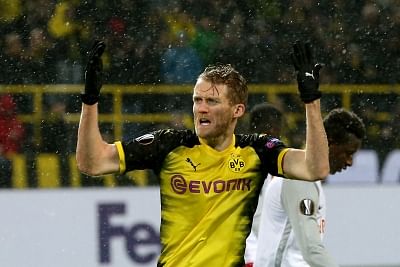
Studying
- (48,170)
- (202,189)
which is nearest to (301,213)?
(202,189)

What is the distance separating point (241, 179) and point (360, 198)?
191 inches

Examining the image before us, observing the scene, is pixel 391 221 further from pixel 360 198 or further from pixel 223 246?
pixel 223 246

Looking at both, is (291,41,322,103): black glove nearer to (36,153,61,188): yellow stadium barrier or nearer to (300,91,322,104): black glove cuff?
(300,91,322,104): black glove cuff

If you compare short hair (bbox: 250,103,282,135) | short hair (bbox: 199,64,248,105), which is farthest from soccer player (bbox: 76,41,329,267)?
short hair (bbox: 250,103,282,135)

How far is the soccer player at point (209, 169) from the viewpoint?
14.7 feet

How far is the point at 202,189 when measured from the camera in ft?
14.8

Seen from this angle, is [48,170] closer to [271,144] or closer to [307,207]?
[307,207]

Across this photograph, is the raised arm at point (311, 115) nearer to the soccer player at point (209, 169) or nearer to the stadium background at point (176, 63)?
the soccer player at point (209, 169)

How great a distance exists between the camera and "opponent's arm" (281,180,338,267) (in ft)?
17.0

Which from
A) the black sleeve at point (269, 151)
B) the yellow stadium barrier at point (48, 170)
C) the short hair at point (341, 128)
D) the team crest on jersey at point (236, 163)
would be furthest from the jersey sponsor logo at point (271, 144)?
the yellow stadium barrier at point (48, 170)

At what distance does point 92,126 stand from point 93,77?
18 centimetres

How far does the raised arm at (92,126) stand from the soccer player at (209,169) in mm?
12

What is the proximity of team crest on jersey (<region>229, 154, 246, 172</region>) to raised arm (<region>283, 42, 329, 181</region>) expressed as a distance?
0.86 ft

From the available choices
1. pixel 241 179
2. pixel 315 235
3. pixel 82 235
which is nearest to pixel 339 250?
pixel 82 235
